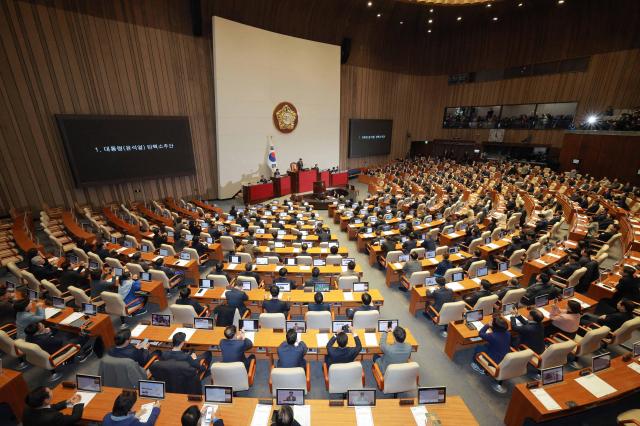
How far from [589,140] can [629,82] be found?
5110 millimetres

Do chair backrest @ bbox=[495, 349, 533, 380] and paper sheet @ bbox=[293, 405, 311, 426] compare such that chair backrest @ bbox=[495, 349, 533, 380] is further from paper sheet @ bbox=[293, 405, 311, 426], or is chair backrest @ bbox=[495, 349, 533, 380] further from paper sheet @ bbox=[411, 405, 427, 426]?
paper sheet @ bbox=[293, 405, 311, 426]

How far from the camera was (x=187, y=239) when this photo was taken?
1162cm

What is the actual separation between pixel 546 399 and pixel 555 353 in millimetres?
1184

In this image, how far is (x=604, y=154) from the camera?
19.5 metres

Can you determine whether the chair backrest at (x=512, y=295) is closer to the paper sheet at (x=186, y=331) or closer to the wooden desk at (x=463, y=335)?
the wooden desk at (x=463, y=335)

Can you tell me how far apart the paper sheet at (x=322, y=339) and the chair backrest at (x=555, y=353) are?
392 cm

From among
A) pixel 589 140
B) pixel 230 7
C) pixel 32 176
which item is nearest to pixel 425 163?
pixel 589 140

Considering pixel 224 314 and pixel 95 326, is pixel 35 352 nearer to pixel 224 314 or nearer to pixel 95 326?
pixel 95 326

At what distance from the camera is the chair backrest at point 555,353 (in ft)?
17.1

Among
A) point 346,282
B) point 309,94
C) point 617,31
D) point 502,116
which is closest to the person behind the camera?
point 346,282

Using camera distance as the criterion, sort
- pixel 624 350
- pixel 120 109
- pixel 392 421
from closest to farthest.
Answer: pixel 392 421
pixel 624 350
pixel 120 109

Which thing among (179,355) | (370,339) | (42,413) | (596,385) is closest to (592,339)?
(596,385)

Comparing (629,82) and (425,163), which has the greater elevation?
(629,82)

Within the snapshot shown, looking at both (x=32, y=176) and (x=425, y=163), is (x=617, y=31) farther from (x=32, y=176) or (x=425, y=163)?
(x=32, y=176)
